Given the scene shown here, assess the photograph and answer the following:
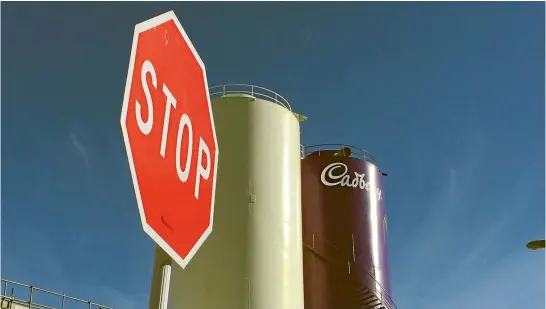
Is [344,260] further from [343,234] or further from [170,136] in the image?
[170,136]

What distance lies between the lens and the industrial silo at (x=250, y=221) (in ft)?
54.1

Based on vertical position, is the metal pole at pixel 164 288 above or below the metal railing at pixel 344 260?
below

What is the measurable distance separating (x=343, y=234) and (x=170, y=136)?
2209 centimetres

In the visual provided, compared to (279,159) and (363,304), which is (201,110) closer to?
(279,159)

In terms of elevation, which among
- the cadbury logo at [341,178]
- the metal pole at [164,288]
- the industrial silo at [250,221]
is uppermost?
the cadbury logo at [341,178]

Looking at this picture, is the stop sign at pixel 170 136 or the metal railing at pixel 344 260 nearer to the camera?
the stop sign at pixel 170 136

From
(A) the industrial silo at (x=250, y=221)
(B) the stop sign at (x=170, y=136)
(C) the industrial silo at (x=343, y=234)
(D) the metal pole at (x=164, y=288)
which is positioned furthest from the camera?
(C) the industrial silo at (x=343, y=234)

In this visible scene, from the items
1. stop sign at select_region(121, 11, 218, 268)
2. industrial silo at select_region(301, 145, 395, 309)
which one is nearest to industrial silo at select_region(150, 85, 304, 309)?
industrial silo at select_region(301, 145, 395, 309)

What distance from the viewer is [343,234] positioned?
78.2 feet

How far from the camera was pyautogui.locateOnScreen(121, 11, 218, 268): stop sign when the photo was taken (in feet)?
6.66

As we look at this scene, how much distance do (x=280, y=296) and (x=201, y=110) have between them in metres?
15.3

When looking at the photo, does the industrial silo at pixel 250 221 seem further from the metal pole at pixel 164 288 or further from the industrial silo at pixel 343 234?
the metal pole at pixel 164 288

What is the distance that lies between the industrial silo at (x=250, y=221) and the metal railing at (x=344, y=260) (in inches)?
163

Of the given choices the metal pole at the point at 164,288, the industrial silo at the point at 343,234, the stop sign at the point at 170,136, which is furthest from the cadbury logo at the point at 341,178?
the metal pole at the point at 164,288
